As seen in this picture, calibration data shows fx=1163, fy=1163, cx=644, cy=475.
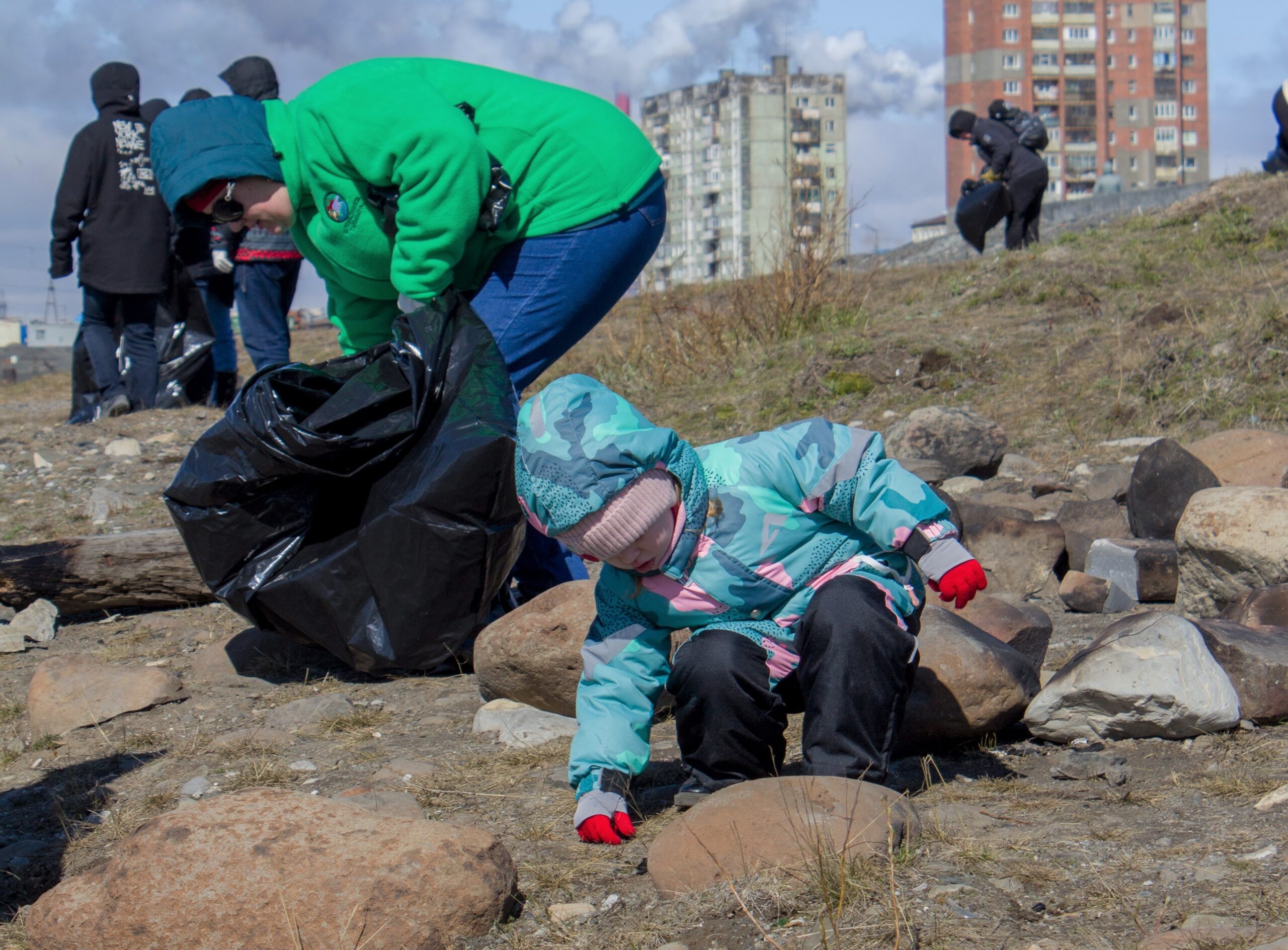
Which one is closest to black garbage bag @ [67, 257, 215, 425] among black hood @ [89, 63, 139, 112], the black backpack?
black hood @ [89, 63, 139, 112]

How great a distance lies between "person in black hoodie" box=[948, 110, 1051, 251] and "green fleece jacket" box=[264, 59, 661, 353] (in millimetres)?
7610

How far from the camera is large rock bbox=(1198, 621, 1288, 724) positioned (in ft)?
7.30

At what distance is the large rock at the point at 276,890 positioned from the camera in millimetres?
1620

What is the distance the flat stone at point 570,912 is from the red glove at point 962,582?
75cm

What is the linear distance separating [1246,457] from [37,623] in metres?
3.89

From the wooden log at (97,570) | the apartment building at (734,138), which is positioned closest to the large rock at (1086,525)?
the wooden log at (97,570)

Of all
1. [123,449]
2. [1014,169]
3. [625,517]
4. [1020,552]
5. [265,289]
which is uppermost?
[1014,169]

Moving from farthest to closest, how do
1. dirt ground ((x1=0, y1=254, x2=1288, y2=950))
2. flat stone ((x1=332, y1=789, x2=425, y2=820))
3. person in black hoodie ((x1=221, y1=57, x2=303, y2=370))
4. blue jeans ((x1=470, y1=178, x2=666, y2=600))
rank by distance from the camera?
person in black hoodie ((x1=221, y1=57, x2=303, y2=370)), blue jeans ((x1=470, y1=178, x2=666, y2=600)), flat stone ((x1=332, y1=789, x2=425, y2=820)), dirt ground ((x1=0, y1=254, x2=1288, y2=950))

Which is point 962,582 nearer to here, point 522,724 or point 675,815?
point 675,815

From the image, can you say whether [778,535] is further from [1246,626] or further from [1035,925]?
[1246,626]

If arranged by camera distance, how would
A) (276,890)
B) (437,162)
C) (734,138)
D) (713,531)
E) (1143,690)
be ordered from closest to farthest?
1. (276,890)
2. (713,531)
3. (1143,690)
4. (437,162)
5. (734,138)

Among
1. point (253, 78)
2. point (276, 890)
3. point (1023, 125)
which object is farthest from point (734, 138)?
point (276, 890)

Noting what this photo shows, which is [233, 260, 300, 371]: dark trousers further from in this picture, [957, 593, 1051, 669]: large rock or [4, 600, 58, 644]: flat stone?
[957, 593, 1051, 669]: large rock

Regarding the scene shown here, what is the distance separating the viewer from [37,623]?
367 cm
